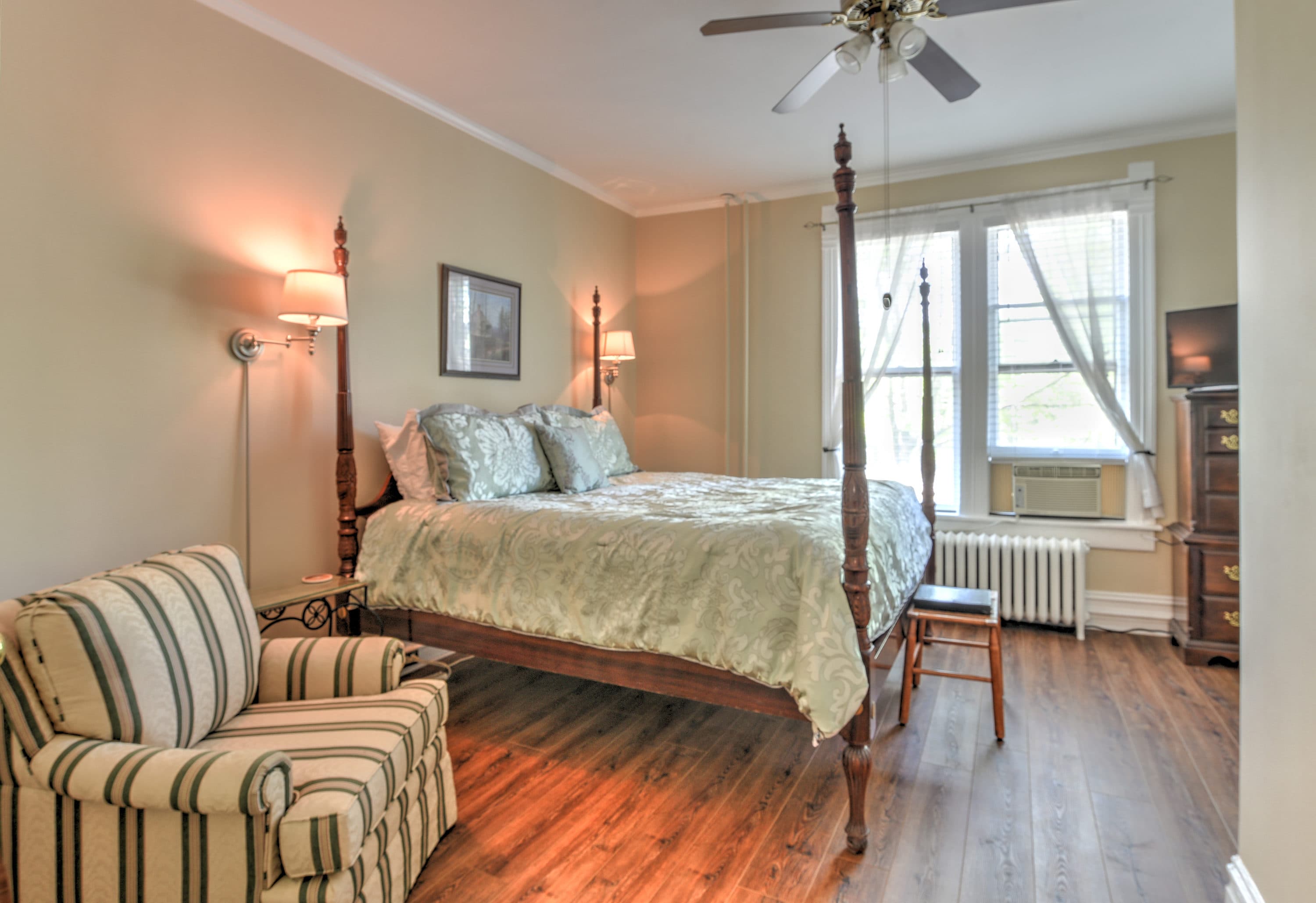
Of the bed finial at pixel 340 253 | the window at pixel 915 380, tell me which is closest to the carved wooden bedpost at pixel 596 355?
the window at pixel 915 380

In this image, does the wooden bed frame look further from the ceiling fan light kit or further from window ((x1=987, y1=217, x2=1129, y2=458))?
window ((x1=987, y1=217, x2=1129, y2=458))

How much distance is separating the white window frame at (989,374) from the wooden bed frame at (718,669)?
1920 mm

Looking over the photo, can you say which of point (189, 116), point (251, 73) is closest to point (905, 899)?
point (189, 116)

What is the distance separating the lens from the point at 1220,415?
135 inches

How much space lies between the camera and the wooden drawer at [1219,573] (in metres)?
3.46

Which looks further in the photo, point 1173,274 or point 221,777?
point 1173,274

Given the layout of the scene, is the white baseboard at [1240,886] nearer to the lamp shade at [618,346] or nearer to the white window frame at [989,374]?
the white window frame at [989,374]

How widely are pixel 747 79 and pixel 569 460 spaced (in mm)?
2008

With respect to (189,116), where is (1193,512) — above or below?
below

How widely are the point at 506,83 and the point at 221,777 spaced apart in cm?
310

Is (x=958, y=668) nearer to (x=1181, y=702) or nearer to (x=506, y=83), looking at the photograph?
(x=1181, y=702)

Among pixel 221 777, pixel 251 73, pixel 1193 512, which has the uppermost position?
pixel 251 73

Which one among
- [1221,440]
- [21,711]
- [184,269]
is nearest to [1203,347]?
[1221,440]

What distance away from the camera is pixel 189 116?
2527 mm
